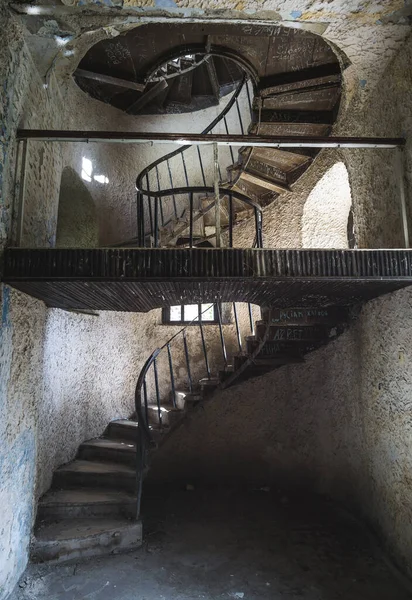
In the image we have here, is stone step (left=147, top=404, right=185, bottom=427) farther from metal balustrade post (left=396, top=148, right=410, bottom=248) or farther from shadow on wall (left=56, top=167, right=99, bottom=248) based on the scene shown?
metal balustrade post (left=396, top=148, right=410, bottom=248)

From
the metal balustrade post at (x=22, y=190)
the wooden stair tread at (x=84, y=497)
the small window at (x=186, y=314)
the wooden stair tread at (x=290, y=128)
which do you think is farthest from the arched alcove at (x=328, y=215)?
the wooden stair tread at (x=84, y=497)

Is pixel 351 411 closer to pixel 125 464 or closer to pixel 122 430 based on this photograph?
pixel 125 464

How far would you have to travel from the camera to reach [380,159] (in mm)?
3285

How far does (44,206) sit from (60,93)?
109 cm

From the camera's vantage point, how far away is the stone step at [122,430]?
16.5 ft

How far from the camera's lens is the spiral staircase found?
2566mm

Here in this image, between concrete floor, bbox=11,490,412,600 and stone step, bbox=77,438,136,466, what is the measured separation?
57cm

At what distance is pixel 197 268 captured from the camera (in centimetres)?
255

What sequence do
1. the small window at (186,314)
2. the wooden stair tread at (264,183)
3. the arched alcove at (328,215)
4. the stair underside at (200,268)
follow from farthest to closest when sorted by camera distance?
the small window at (186,314)
the wooden stair tread at (264,183)
the arched alcove at (328,215)
the stair underside at (200,268)

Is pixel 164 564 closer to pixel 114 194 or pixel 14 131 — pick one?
pixel 14 131

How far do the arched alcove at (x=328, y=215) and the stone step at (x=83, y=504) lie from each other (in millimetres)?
3320

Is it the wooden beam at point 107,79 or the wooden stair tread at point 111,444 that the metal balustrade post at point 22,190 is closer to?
the wooden beam at point 107,79

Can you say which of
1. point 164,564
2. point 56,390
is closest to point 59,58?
point 56,390

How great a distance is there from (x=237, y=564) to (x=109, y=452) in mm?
1848
